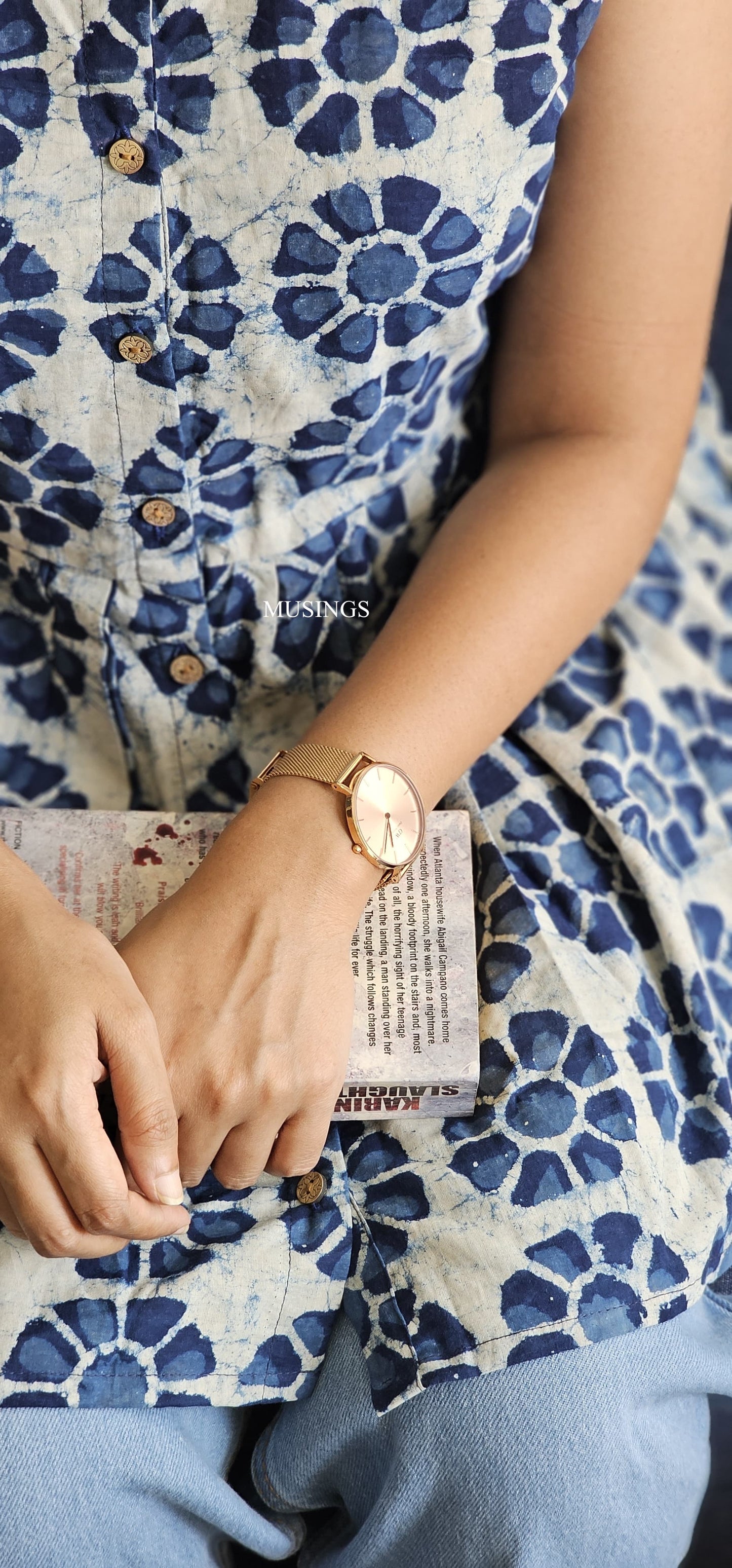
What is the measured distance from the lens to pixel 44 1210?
0.57 metres

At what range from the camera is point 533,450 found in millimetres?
747

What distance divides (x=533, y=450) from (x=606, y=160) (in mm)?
167

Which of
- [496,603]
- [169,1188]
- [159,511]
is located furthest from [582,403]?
[169,1188]

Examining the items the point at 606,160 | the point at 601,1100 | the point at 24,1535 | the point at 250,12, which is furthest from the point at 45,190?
the point at 24,1535

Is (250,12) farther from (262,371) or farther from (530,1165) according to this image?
(530,1165)

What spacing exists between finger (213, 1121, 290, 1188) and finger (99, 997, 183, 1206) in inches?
1.5

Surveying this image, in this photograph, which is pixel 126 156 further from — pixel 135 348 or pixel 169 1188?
pixel 169 1188

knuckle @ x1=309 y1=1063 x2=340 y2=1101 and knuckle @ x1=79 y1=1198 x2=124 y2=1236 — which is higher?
Result: knuckle @ x1=309 y1=1063 x2=340 y2=1101

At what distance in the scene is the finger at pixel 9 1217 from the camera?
0.59 m

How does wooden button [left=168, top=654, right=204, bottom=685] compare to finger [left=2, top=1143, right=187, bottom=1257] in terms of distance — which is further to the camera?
wooden button [left=168, top=654, right=204, bottom=685]

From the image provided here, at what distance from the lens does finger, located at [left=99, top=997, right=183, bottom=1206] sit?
1.86 feet

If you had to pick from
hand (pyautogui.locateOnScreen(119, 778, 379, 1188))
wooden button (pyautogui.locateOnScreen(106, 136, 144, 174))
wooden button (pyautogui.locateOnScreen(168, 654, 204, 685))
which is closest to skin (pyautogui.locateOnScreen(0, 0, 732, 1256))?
hand (pyautogui.locateOnScreen(119, 778, 379, 1188))

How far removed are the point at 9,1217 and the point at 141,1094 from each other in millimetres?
114

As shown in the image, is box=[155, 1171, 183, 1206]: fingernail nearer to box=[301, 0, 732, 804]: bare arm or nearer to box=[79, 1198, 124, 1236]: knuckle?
box=[79, 1198, 124, 1236]: knuckle
